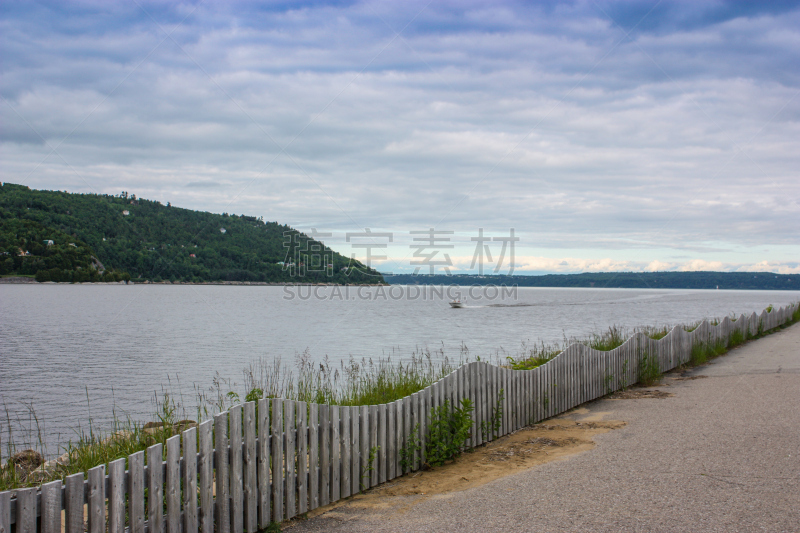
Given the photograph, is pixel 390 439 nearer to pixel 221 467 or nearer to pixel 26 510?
pixel 221 467

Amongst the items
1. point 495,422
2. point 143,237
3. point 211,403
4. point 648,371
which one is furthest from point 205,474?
point 143,237

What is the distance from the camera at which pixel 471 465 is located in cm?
723

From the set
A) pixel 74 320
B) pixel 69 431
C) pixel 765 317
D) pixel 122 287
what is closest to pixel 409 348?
pixel 765 317

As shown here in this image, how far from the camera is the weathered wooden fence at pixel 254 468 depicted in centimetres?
383

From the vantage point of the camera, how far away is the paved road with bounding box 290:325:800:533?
16.1 ft

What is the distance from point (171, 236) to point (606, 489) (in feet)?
433

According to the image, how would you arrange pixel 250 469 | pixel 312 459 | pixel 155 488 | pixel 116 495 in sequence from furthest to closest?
pixel 312 459 < pixel 250 469 < pixel 155 488 < pixel 116 495

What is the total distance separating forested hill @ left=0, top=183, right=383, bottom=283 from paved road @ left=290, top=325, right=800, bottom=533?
10174cm

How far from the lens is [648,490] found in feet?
18.4

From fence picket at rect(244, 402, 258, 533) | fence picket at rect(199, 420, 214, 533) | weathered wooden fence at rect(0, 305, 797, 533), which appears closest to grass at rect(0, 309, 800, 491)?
weathered wooden fence at rect(0, 305, 797, 533)

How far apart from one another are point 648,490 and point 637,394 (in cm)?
655

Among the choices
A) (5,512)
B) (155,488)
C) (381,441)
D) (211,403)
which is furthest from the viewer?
(211,403)

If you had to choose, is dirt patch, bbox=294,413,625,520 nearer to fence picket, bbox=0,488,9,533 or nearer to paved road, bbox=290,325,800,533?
paved road, bbox=290,325,800,533

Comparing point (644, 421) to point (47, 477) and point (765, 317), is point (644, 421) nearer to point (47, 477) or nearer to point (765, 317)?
point (47, 477)
